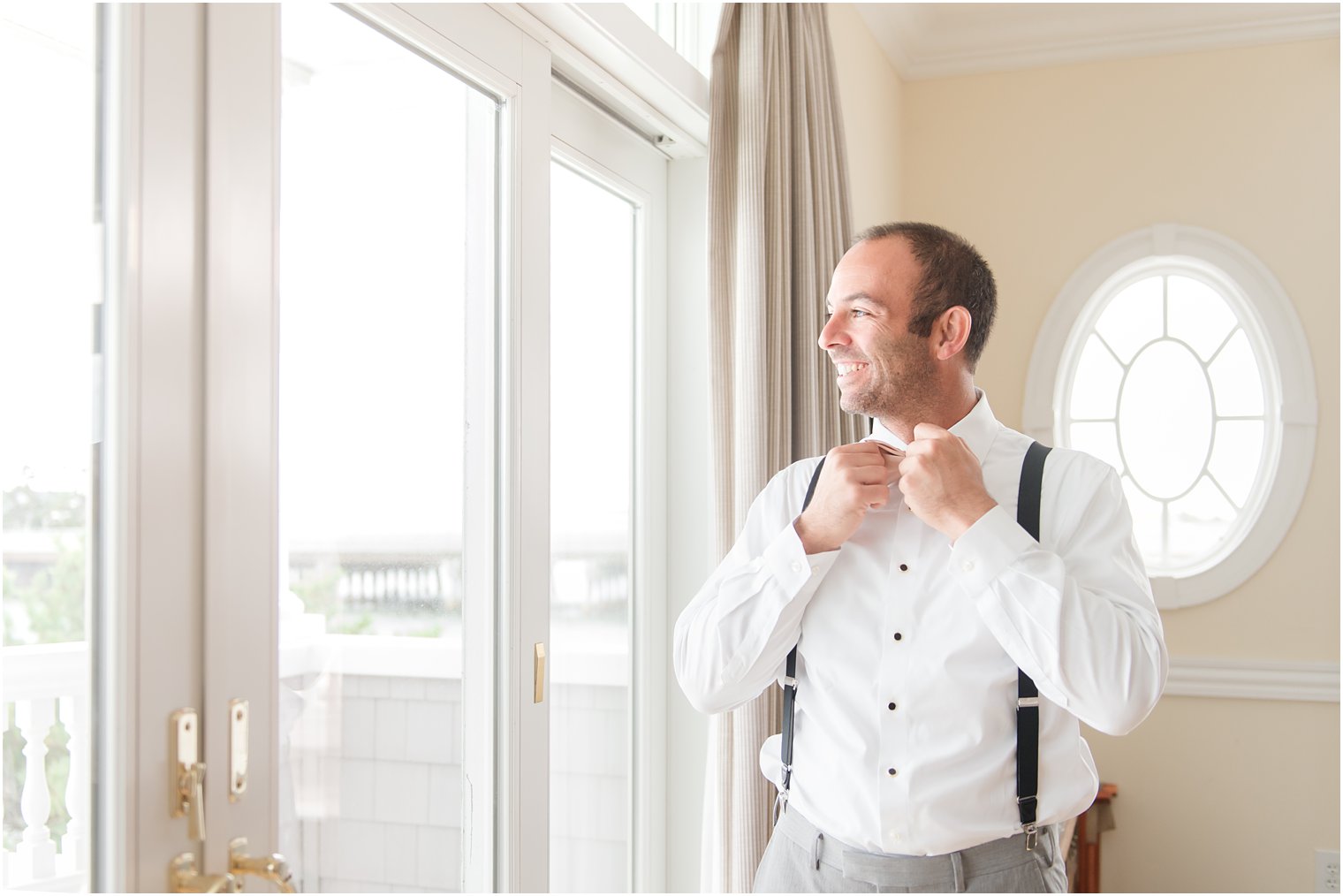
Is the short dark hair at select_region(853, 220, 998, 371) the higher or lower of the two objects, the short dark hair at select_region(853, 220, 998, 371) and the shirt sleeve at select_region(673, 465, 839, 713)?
the higher

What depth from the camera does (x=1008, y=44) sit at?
3.70 m

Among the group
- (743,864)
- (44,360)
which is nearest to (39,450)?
(44,360)

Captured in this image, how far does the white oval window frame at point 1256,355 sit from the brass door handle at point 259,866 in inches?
117

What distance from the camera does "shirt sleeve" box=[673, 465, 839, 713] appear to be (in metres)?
1.45

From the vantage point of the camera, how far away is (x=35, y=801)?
3.49 ft

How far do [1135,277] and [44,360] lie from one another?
11.1 feet

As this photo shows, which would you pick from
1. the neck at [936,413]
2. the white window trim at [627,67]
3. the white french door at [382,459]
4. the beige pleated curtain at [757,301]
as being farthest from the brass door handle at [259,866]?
the white window trim at [627,67]

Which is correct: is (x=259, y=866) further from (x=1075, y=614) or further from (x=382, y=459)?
(x=1075, y=614)

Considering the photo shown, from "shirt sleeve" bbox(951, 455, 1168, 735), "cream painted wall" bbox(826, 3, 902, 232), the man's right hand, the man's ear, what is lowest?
"shirt sleeve" bbox(951, 455, 1168, 735)

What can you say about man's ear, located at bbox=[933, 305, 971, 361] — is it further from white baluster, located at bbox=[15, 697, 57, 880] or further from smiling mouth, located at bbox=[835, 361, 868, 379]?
white baluster, located at bbox=[15, 697, 57, 880]

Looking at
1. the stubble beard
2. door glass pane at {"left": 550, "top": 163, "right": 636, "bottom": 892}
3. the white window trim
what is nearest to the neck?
the stubble beard

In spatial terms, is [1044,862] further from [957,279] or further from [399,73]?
[399,73]

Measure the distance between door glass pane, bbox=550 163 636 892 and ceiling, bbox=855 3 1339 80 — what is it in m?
1.54

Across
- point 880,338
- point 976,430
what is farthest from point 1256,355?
point 880,338
